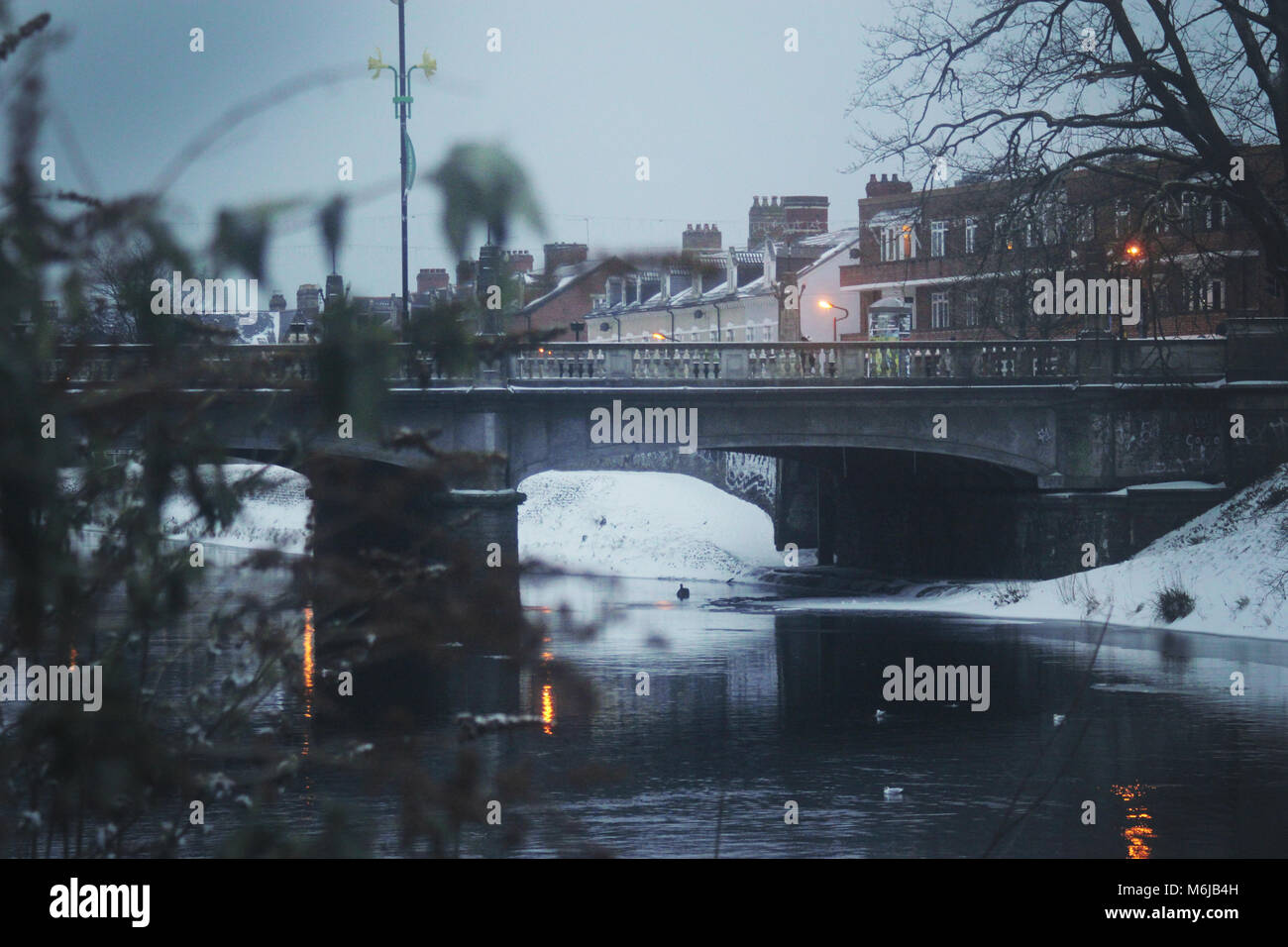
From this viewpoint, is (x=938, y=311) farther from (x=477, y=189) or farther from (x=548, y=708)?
(x=477, y=189)

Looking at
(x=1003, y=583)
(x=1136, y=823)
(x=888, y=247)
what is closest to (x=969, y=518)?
(x=1003, y=583)

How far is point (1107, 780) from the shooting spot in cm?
1658

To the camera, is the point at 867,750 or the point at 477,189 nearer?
the point at 477,189

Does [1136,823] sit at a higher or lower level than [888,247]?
lower

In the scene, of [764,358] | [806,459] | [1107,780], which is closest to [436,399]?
[764,358]

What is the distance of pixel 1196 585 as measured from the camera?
102ft

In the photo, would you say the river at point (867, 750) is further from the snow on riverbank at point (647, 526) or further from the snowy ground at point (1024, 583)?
the snow on riverbank at point (647, 526)

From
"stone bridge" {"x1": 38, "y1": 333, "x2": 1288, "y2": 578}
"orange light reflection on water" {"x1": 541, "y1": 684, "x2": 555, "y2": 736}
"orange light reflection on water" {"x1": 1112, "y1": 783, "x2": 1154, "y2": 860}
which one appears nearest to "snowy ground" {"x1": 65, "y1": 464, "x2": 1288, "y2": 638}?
"stone bridge" {"x1": 38, "y1": 333, "x2": 1288, "y2": 578}

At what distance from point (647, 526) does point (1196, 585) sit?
83.6ft

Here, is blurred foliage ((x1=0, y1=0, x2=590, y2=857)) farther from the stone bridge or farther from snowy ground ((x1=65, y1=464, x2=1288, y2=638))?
the stone bridge

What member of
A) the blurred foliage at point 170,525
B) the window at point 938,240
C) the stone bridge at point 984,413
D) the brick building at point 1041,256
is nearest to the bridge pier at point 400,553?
the blurred foliage at point 170,525

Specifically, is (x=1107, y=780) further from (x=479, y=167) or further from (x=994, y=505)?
(x=994, y=505)

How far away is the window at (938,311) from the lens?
69562 millimetres
